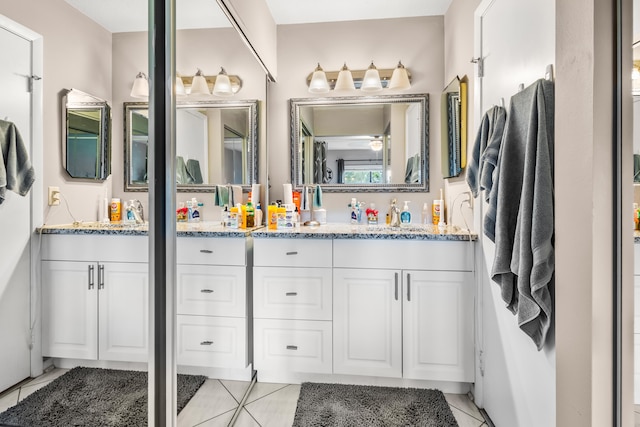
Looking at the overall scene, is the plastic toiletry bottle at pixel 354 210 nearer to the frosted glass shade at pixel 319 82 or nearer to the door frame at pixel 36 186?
the frosted glass shade at pixel 319 82

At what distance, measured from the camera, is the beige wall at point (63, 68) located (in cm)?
71

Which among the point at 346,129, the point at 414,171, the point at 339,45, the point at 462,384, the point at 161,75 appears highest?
the point at 339,45

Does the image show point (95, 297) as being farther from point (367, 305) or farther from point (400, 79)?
point (400, 79)

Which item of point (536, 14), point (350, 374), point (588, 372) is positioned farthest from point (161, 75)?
point (350, 374)

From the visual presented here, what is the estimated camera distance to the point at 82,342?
2.82 feet

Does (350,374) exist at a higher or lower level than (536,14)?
lower

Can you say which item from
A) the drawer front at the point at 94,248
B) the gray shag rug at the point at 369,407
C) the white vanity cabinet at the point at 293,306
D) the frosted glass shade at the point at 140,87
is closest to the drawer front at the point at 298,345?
the white vanity cabinet at the point at 293,306

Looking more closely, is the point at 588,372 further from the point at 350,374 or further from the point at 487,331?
the point at 350,374

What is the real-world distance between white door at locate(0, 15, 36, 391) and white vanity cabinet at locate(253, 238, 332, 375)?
1.18 metres

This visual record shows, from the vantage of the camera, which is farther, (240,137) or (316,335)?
(240,137)

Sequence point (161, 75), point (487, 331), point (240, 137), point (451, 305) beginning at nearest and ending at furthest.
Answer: point (161, 75) → point (487, 331) → point (451, 305) → point (240, 137)

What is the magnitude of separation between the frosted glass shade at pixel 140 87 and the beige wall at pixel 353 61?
143 cm

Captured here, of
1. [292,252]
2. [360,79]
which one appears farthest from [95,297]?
[360,79]

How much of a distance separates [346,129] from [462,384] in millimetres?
1790
